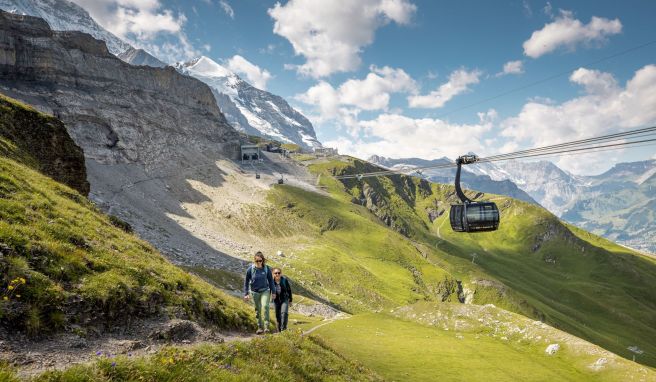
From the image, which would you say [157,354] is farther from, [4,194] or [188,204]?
[188,204]

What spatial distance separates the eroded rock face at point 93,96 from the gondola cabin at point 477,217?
363ft

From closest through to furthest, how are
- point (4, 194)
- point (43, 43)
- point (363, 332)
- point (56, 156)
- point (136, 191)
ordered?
point (4, 194)
point (56, 156)
point (363, 332)
point (136, 191)
point (43, 43)

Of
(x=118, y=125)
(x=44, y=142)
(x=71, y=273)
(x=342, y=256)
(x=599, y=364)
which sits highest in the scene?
(x=118, y=125)

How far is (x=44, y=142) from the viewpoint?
3072 centimetres

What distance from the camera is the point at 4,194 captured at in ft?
51.1

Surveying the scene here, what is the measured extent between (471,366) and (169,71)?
673 ft

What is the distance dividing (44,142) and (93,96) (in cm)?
12650

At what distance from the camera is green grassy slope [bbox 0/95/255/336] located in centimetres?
1095

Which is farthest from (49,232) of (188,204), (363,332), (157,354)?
(188,204)

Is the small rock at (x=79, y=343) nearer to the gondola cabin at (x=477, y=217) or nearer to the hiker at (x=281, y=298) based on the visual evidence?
the hiker at (x=281, y=298)

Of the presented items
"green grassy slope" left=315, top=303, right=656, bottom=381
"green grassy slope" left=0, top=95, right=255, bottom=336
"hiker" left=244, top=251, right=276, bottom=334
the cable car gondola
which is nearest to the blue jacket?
"hiker" left=244, top=251, right=276, bottom=334

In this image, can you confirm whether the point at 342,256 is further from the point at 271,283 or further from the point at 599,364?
the point at 271,283

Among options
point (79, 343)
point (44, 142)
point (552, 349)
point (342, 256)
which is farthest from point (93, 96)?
point (552, 349)

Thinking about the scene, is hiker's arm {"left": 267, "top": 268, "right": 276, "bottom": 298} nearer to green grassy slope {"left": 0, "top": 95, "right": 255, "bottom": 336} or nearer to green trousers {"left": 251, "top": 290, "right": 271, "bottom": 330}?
green trousers {"left": 251, "top": 290, "right": 271, "bottom": 330}
